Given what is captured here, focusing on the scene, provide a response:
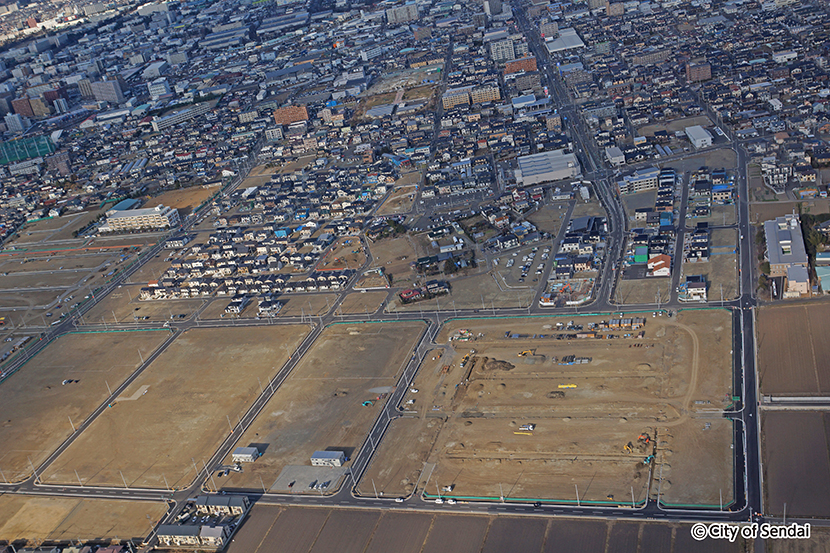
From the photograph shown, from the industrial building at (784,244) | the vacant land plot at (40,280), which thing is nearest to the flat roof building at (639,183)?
the industrial building at (784,244)

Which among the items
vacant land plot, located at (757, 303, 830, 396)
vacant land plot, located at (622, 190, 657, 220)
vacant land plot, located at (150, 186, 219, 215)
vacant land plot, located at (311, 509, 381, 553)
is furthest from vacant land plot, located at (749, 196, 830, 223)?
vacant land plot, located at (150, 186, 219, 215)

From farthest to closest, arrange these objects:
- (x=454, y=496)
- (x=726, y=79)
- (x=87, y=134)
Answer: (x=87, y=134), (x=726, y=79), (x=454, y=496)

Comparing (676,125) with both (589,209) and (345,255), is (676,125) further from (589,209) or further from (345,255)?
(345,255)

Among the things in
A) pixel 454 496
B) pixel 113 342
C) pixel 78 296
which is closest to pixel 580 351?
pixel 454 496

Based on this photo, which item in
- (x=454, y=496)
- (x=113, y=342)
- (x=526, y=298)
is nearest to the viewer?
(x=454, y=496)

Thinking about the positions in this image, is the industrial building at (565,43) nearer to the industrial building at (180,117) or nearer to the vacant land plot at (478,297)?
the industrial building at (180,117)

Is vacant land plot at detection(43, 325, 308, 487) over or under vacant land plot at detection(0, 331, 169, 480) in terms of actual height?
under

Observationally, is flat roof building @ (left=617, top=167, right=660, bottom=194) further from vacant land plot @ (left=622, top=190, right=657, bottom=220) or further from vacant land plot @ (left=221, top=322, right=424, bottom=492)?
vacant land plot @ (left=221, top=322, right=424, bottom=492)

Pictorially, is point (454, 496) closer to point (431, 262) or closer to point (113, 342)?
point (431, 262)
